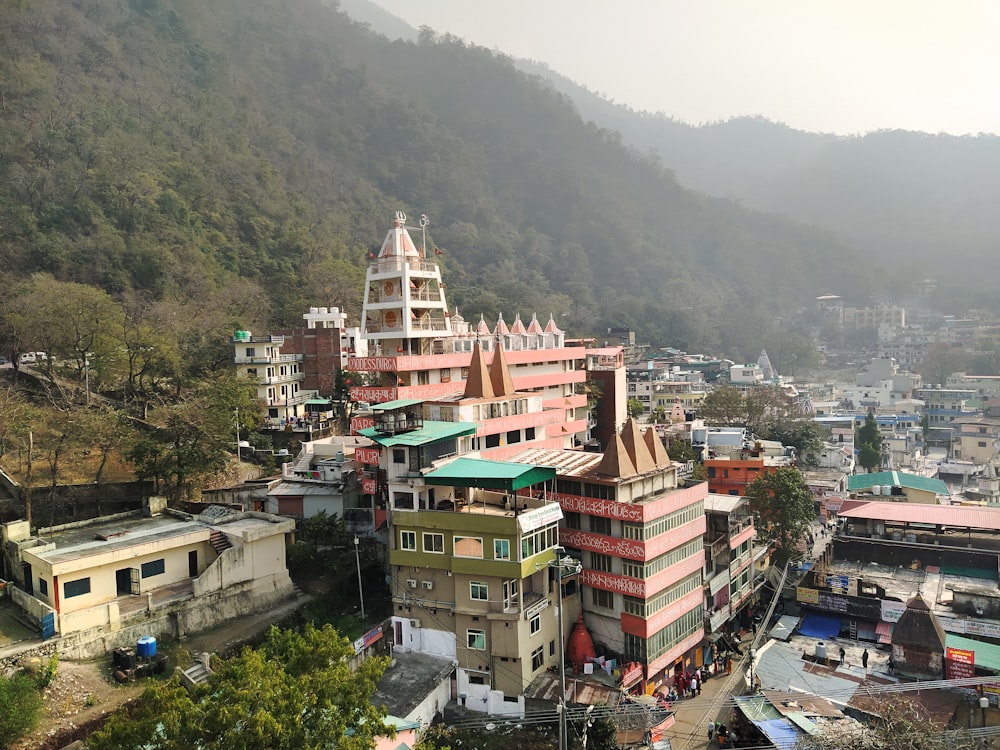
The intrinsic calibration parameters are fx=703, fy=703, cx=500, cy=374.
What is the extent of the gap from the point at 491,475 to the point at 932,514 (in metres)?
25.2

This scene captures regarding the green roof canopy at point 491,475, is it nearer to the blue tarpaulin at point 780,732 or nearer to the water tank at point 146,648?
the water tank at point 146,648

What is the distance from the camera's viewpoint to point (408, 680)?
20.8m

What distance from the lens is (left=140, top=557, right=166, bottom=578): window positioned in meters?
22.5

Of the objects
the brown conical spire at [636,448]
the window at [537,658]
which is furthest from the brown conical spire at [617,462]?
the window at [537,658]

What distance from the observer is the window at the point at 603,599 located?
2306 centimetres


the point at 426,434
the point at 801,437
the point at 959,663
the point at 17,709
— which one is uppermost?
the point at 426,434

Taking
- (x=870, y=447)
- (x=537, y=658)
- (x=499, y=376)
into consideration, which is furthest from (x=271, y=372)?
(x=870, y=447)

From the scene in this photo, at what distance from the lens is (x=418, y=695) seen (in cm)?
2003

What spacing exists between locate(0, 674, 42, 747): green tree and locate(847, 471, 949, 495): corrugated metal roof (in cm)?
4364

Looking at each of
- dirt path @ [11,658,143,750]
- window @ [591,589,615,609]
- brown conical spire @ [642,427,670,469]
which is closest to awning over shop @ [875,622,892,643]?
brown conical spire @ [642,427,670,469]

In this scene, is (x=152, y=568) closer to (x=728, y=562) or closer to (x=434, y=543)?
(x=434, y=543)

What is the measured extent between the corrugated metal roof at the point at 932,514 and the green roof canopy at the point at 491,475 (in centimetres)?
2015

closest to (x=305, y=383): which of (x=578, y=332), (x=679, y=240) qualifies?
(x=578, y=332)

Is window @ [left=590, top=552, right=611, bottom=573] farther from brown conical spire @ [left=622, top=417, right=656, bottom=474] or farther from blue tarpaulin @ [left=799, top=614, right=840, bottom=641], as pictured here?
blue tarpaulin @ [left=799, top=614, right=840, bottom=641]
